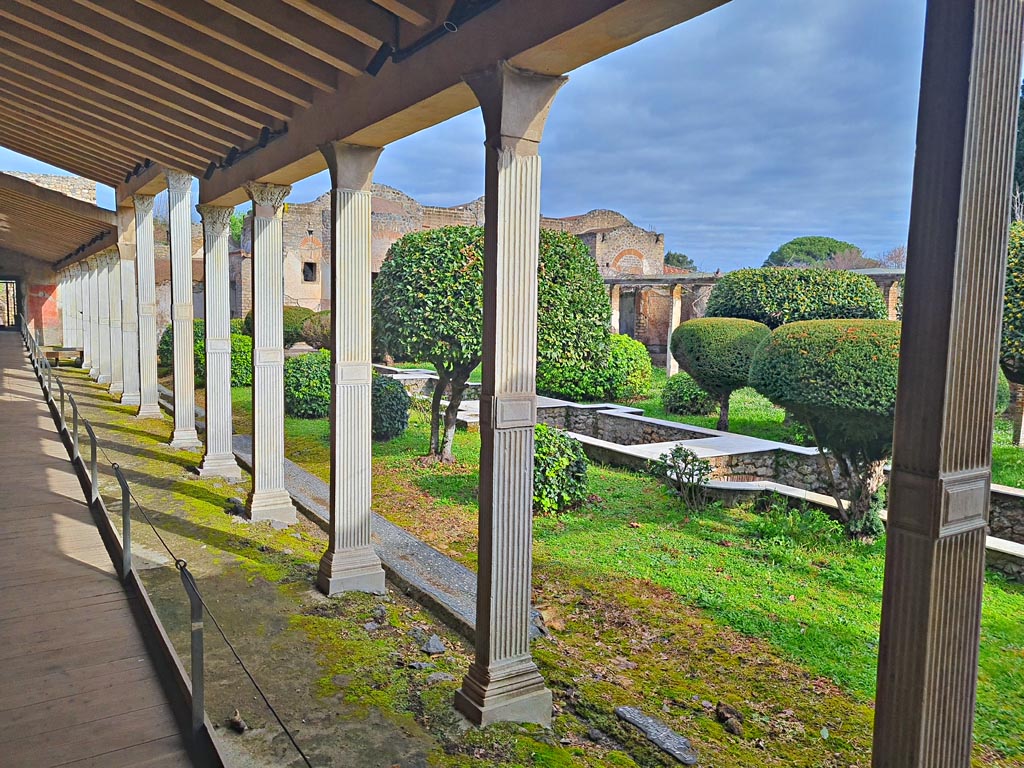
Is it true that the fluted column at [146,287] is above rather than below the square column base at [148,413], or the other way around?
above

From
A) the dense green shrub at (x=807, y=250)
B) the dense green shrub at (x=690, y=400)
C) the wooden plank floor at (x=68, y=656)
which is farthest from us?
→ the dense green shrub at (x=807, y=250)

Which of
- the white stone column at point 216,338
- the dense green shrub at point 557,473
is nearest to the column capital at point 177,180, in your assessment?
the white stone column at point 216,338

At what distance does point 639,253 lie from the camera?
105ft

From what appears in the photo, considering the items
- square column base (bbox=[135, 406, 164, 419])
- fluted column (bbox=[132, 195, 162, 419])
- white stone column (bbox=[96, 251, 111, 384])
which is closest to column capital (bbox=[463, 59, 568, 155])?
fluted column (bbox=[132, 195, 162, 419])

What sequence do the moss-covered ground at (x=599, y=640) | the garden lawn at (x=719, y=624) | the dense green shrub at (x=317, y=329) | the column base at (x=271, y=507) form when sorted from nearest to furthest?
the moss-covered ground at (x=599, y=640), the garden lawn at (x=719, y=624), the column base at (x=271, y=507), the dense green shrub at (x=317, y=329)

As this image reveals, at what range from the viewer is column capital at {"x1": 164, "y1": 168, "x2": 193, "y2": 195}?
923cm

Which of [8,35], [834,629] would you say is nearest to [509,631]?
[834,629]

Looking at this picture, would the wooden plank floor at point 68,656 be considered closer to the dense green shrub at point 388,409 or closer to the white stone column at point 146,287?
the dense green shrub at point 388,409

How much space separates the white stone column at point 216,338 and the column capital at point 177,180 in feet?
4.09

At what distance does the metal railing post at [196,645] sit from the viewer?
2580 mm

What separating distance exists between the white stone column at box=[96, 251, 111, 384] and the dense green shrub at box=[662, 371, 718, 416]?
12032 mm

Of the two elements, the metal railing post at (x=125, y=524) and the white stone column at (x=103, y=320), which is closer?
the metal railing post at (x=125, y=524)

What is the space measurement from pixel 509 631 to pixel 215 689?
1.69m

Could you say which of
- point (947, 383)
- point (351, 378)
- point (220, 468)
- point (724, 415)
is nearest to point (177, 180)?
point (220, 468)
